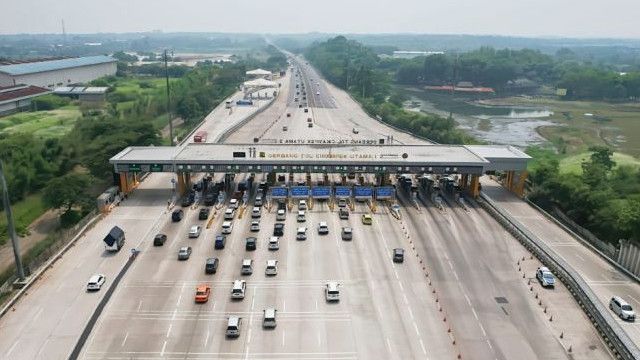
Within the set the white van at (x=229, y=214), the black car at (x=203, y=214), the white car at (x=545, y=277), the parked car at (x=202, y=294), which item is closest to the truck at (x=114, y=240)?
the black car at (x=203, y=214)

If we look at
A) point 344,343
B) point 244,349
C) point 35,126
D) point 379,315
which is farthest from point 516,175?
point 35,126

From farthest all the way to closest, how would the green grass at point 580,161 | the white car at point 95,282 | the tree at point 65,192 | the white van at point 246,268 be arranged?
the green grass at point 580,161
the tree at point 65,192
the white van at point 246,268
the white car at point 95,282

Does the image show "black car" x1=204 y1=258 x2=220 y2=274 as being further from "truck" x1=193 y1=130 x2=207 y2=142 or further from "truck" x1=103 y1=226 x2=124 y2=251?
"truck" x1=193 y1=130 x2=207 y2=142

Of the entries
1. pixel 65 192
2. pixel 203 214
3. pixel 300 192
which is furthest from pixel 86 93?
pixel 203 214

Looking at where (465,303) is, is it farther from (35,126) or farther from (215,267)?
(35,126)

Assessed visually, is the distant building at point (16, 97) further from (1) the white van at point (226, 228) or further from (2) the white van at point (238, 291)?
(2) the white van at point (238, 291)

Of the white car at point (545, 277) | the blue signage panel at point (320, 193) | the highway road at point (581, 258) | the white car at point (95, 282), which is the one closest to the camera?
the white car at point (95, 282)

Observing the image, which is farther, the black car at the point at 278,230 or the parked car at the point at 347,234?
the black car at the point at 278,230
